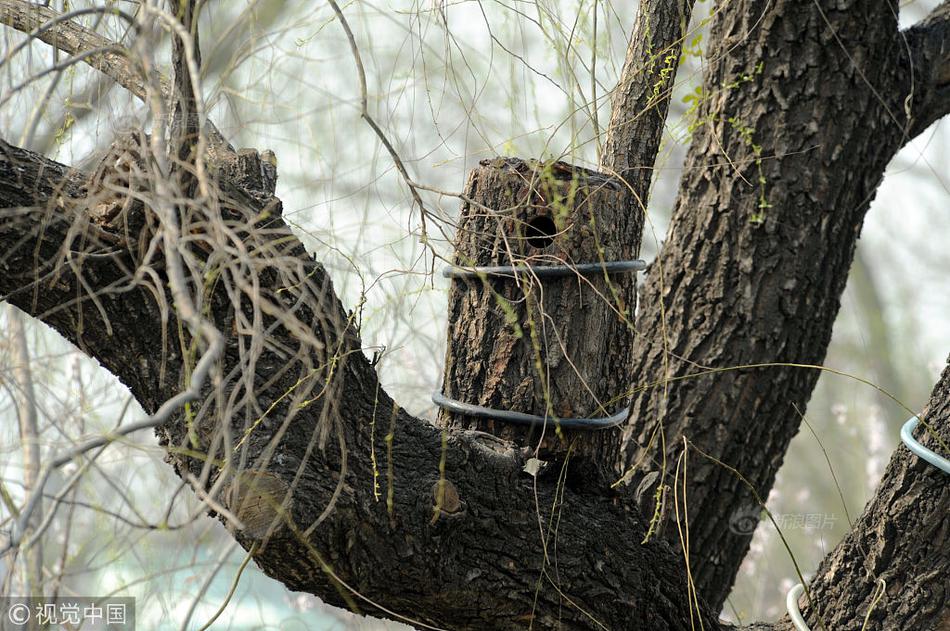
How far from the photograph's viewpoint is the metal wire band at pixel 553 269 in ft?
4.19

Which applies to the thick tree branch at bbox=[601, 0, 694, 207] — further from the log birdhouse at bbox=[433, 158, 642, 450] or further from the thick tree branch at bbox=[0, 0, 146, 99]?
the thick tree branch at bbox=[0, 0, 146, 99]

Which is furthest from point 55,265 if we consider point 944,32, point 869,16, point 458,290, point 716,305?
point 944,32

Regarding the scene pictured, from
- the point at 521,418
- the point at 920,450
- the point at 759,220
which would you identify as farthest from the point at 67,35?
the point at 920,450

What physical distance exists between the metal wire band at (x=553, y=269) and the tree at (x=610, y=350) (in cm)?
8

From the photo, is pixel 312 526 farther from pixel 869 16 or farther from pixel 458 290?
pixel 869 16

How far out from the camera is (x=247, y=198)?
117 cm

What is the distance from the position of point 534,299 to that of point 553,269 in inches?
2.0

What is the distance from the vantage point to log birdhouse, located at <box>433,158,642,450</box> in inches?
51.8

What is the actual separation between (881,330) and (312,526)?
554 cm

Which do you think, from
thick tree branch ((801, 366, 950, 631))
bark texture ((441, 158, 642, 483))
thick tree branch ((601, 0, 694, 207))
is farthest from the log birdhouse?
thick tree branch ((801, 366, 950, 631))

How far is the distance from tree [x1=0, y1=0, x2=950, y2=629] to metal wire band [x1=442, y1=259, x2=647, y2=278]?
0.08 meters

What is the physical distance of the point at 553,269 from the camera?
1.29 meters

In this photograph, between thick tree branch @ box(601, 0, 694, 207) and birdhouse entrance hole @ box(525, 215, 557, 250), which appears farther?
thick tree branch @ box(601, 0, 694, 207)

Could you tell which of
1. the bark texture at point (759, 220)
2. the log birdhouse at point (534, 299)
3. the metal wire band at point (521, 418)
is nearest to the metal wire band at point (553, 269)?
the log birdhouse at point (534, 299)
